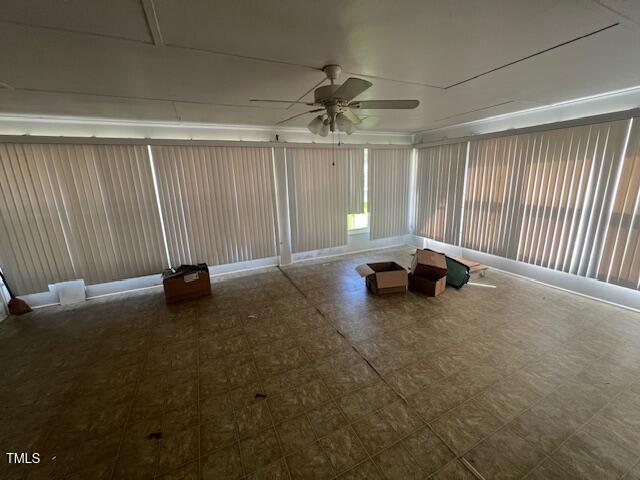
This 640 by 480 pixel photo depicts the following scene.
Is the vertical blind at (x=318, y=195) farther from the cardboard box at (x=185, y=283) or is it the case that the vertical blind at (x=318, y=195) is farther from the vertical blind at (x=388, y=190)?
the cardboard box at (x=185, y=283)

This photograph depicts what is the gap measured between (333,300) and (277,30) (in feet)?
9.60

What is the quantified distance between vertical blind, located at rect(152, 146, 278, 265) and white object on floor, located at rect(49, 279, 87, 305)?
1.23 meters

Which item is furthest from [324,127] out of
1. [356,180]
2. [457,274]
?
[356,180]

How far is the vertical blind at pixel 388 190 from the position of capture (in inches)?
214

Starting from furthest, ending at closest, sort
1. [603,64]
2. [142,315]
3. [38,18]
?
[142,315], [603,64], [38,18]

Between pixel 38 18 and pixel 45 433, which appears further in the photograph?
pixel 45 433

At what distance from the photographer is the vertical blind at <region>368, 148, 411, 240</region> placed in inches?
214

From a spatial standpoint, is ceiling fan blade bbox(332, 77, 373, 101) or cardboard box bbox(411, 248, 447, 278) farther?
cardboard box bbox(411, 248, 447, 278)

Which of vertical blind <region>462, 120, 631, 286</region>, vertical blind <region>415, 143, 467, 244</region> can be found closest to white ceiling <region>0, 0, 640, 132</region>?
vertical blind <region>462, 120, 631, 286</region>

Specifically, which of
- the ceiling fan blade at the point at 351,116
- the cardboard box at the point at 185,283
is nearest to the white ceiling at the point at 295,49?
the ceiling fan blade at the point at 351,116

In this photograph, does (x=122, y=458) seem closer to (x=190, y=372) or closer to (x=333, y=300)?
(x=190, y=372)

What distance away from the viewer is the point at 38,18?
1262 mm

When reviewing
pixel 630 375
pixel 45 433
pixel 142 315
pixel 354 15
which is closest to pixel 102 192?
pixel 142 315

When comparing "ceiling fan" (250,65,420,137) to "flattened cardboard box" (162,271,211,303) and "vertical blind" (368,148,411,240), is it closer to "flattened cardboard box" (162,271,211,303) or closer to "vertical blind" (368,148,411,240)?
"flattened cardboard box" (162,271,211,303)
